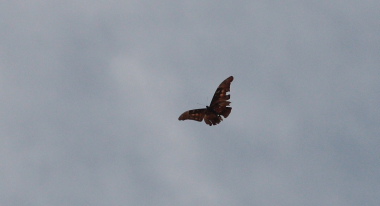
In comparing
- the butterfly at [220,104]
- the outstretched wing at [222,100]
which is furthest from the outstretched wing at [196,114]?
the outstretched wing at [222,100]

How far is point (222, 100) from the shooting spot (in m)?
86.4

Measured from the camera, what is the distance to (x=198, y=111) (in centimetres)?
8675

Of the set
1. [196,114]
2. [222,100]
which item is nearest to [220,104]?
[222,100]

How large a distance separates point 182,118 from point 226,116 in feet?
15.2

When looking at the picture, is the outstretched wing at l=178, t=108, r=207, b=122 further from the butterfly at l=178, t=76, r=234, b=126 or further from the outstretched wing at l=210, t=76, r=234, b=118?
the outstretched wing at l=210, t=76, r=234, b=118

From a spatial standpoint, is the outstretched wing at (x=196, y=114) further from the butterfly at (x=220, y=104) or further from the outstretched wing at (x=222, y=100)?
the outstretched wing at (x=222, y=100)

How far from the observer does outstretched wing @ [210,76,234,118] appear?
86.3m

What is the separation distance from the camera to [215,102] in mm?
86375

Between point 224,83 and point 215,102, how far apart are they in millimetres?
2140

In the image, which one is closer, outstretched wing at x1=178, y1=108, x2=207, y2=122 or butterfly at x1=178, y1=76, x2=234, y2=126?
butterfly at x1=178, y1=76, x2=234, y2=126

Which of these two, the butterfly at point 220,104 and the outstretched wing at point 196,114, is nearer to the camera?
the butterfly at point 220,104

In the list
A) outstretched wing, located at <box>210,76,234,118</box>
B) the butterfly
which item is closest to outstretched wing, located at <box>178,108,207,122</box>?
the butterfly

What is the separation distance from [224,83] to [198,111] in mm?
3917

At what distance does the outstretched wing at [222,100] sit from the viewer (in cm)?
8631
